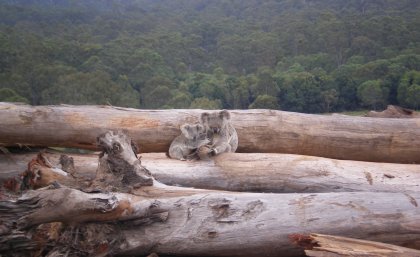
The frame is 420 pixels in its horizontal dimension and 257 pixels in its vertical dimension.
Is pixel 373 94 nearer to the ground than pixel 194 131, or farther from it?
nearer to the ground

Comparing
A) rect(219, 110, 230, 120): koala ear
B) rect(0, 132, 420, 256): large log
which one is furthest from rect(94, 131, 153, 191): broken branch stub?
rect(219, 110, 230, 120): koala ear

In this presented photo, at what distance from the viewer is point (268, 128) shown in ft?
13.5

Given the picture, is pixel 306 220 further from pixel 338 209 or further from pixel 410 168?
pixel 410 168

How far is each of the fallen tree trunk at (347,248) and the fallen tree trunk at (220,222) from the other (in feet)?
0.46

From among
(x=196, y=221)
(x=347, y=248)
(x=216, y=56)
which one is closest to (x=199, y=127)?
(x=196, y=221)

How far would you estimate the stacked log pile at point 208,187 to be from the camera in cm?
250

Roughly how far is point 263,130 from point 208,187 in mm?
881

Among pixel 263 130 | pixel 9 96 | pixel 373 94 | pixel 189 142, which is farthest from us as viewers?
pixel 9 96

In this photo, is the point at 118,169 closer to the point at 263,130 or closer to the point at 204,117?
the point at 204,117

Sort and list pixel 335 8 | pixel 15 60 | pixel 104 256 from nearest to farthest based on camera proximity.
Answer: pixel 104 256 → pixel 15 60 → pixel 335 8

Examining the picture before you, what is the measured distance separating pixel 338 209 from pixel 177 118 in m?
1.81

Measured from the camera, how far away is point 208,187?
3.52 meters

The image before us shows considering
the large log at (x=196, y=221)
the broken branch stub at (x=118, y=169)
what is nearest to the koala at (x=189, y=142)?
the broken branch stub at (x=118, y=169)

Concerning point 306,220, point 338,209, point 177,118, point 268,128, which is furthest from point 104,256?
point 268,128
